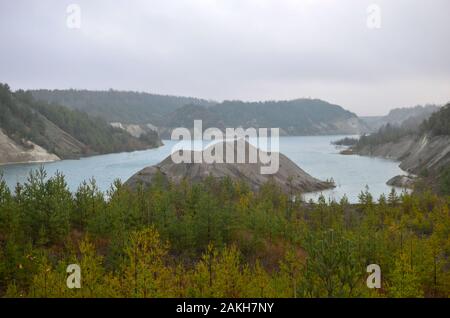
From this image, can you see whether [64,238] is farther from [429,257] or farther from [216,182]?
[216,182]

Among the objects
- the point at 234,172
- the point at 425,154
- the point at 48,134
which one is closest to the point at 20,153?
the point at 48,134

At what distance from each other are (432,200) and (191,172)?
86.2 feet

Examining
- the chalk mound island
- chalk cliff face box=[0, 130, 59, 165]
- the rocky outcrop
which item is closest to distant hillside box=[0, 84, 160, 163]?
chalk cliff face box=[0, 130, 59, 165]

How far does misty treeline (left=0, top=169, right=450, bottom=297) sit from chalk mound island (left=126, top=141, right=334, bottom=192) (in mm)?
17835

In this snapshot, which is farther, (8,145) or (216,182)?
(8,145)

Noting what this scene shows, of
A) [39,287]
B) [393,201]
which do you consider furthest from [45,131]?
[39,287]

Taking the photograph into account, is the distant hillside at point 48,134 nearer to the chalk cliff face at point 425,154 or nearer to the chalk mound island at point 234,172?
the chalk mound island at point 234,172

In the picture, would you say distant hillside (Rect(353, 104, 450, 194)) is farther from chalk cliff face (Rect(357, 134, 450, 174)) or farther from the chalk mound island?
the chalk mound island

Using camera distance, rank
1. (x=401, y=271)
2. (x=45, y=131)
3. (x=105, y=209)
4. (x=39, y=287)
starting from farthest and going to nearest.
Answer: (x=45, y=131), (x=105, y=209), (x=401, y=271), (x=39, y=287)

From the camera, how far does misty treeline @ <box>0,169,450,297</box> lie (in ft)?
52.2

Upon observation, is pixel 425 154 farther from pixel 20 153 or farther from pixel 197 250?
pixel 20 153

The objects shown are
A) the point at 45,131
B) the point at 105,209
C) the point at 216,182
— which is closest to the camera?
the point at 105,209
